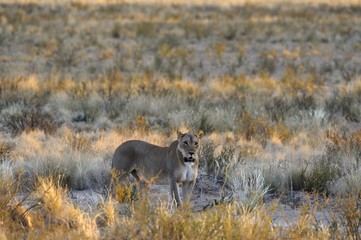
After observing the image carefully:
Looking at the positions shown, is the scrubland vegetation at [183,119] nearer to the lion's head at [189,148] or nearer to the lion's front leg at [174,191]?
the lion's front leg at [174,191]

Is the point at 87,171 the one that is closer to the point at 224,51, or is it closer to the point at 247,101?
the point at 247,101

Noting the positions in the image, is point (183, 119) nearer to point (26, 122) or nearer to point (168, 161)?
point (26, 122)

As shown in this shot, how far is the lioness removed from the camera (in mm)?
7707

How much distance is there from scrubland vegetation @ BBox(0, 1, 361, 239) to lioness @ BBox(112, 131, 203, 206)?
323 mm

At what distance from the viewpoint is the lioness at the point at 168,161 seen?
7.71 metres

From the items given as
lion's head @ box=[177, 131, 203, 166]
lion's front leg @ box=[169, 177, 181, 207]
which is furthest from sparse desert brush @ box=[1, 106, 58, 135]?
lion's head @ box=[177, 131, 203, 166]

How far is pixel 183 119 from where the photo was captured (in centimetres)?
1443

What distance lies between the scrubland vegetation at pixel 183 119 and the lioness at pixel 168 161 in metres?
0.32

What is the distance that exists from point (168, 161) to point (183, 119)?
643cm

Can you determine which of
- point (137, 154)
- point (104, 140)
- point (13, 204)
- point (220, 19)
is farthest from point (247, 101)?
point (220, 19)

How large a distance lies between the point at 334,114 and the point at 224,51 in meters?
13.7

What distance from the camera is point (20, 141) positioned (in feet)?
41.0

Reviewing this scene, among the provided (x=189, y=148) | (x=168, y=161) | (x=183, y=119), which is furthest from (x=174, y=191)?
(x=183, y=119)

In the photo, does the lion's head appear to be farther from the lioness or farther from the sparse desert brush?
the sparse desert brush
